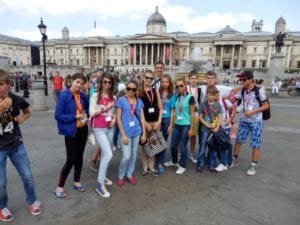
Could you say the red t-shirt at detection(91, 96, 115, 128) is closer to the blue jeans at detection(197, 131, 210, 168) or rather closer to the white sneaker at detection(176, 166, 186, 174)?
the white sneaker at detection(176, 166, 186, 174)

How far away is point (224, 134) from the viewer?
4.82 metres

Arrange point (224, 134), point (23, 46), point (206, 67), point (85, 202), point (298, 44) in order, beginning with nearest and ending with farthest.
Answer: point (85, 202), point (224, 134), point (206, 67), point (298, 44), point (23, 46)

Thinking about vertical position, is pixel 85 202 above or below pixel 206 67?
below

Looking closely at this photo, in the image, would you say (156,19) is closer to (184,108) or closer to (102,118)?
(184,108)

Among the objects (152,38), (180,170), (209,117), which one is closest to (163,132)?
(180,170)

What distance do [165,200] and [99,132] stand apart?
149 cm

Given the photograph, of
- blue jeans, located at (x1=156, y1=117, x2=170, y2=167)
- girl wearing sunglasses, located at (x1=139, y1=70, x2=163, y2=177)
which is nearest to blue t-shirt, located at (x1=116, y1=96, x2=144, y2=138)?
girl wearing sunglasses, located at (x1=139, y1=70, x2=163, y2=177)

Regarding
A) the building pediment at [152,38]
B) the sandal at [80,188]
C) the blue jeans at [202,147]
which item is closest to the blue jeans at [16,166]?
the sandal at [80,188]

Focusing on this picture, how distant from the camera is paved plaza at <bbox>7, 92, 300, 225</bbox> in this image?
3217 mm

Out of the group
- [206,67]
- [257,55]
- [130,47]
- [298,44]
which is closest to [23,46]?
[130,47]

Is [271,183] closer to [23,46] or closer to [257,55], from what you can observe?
[257,55]

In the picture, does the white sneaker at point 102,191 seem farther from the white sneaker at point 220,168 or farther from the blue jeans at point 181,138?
the white sneaker at point 220,168

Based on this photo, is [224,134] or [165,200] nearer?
[165,200]

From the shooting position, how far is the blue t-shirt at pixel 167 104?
468cm
